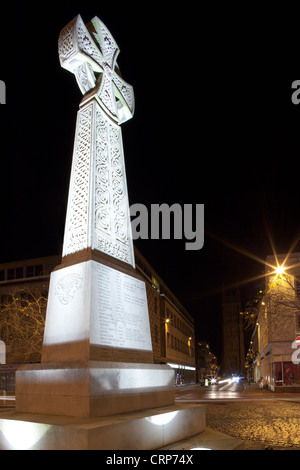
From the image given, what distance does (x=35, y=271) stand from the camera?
1640 inches

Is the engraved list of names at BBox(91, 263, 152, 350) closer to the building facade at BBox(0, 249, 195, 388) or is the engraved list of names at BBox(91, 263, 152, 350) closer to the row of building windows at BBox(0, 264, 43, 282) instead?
the building facade at BBox(0, 249, 195, 388)

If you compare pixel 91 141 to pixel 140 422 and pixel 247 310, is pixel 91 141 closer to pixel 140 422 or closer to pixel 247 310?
pixel 140 422

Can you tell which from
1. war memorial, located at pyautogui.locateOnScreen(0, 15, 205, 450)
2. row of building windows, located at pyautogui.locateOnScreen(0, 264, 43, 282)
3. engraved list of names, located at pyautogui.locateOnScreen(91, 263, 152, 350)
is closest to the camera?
war memorial, located at pyautogui.locateOnScreen(0, 15, 205, 450)

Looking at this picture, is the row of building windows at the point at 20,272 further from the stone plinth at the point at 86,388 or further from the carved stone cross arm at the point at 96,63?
the stone plinth at the point at 86,388

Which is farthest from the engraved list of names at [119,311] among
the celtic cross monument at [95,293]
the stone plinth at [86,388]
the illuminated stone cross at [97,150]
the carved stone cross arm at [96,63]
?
the carved stone cross arm at [96,63]

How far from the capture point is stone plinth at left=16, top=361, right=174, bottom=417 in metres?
5.95

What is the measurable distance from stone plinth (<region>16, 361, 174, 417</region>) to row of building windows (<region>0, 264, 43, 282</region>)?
35065 millimetres

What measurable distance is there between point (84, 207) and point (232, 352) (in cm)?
17767

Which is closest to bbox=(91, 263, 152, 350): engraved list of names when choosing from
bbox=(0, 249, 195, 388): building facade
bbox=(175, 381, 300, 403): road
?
bbox=(0, 249, 195, 388): building facade

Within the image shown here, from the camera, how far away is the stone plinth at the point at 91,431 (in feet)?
16.4

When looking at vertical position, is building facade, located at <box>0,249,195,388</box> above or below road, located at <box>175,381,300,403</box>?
above

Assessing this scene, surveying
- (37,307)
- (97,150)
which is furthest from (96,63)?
(37,307)

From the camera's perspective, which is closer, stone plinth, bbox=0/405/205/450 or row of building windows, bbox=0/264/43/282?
stone plinth, bbox=0/405/205/450
